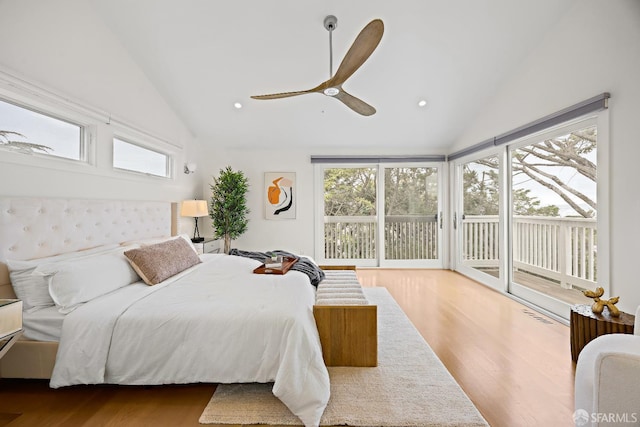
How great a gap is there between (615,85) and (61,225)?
175 inches

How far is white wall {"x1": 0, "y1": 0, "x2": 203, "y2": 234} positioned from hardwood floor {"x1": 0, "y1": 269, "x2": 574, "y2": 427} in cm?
136

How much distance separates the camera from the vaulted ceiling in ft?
9.02

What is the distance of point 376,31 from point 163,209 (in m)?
3.19

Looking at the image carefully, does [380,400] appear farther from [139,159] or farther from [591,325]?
[139,159]

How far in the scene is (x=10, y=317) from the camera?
1.45m

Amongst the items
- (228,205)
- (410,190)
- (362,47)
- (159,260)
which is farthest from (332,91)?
(410,190)

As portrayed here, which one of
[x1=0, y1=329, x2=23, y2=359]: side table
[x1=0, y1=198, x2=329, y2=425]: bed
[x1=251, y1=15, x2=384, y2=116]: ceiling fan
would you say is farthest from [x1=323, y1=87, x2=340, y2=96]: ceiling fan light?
[x1=0, y1=329, x2=23, y2=359]: side table

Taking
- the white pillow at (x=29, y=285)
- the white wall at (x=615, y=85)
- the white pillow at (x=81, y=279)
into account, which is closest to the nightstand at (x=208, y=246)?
the white pillow at (x=81, y=279)

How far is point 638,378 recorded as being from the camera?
1124mm

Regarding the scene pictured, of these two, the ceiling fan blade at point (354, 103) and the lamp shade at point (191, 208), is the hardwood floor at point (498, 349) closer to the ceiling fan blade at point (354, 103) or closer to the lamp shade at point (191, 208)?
the ceiling fan blade at point (354, 103)

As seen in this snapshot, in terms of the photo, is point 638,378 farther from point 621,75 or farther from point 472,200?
point 472,200

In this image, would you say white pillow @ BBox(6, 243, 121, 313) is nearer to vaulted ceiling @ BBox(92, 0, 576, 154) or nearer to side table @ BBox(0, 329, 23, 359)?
side table @ BBox(0, 329, 23, 359)

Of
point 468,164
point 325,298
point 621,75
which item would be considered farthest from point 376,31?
point 468,164

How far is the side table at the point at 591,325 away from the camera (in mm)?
1922
